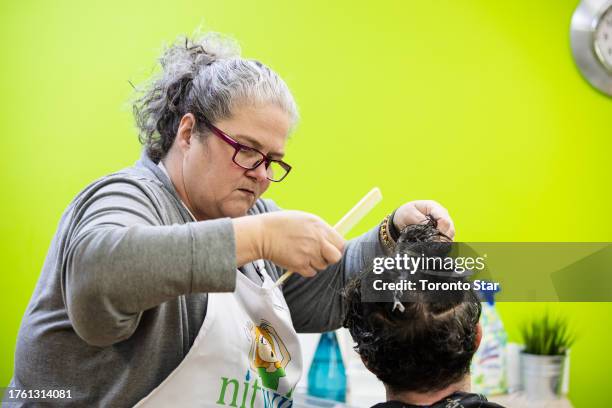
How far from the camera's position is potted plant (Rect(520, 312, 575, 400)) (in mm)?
2162

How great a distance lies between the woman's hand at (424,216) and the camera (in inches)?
50.1

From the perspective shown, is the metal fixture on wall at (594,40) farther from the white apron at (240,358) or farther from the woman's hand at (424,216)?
the white apron at (240,358)

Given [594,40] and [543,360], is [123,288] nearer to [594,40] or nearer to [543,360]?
[543,360]

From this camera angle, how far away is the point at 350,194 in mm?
2465

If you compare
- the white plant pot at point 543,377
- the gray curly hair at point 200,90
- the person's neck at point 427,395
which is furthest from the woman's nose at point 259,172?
the white plant pot at point 543,377

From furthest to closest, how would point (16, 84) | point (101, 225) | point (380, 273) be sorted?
point (16, 84)
point (380, 273)
point (101, 225)

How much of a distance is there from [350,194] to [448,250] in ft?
4.61

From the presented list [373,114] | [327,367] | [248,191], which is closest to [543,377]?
[327,367]

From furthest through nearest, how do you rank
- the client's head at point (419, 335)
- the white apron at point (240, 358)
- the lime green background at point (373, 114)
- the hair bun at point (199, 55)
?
the lime green background at point (373, 114) < the hair bun at point (199, 55) < the white apron at point (240, 358) < the client's head at point (419, 335)

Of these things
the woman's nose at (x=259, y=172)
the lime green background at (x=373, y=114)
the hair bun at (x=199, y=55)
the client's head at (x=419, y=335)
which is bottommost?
the client's head at (x=419, y=335)

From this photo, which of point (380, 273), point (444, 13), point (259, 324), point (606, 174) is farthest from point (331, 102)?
point (380, 273)

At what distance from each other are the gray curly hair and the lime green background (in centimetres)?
101

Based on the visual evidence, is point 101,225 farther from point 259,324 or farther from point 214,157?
point 259,324

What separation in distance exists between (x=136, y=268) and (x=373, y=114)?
70.7 inches
